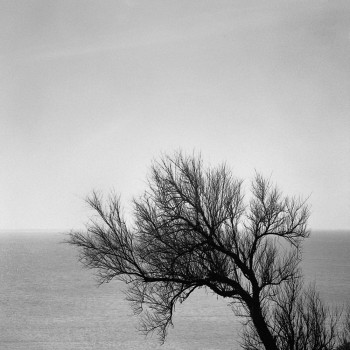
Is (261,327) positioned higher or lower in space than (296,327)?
higher

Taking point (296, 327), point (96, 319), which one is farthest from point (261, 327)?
point (96, 319)

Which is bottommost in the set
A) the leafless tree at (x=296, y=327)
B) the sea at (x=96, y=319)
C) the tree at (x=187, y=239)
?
the sea at (x=96, y=319)

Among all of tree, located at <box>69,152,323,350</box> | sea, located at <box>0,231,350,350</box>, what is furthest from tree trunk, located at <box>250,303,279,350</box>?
sea, located at <box>0,231,350,350</box>

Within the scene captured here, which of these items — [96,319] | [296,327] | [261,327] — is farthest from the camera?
[96,319]

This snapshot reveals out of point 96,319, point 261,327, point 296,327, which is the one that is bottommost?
point 96,319

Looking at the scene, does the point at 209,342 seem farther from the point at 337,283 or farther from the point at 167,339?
the point at 337,283

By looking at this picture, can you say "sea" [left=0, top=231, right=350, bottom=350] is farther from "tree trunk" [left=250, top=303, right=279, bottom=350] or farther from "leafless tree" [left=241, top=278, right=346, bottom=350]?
"tree trunk" [left=250, top=303, right=279, bottom=350]

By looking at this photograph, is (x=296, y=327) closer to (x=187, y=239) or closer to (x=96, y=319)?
(x=187, y=239)

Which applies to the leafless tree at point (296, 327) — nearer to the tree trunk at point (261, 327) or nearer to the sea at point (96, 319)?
the tree trunk at point (261, 327)

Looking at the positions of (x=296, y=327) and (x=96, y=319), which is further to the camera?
(x=96, y=319)

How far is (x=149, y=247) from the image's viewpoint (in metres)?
12.0

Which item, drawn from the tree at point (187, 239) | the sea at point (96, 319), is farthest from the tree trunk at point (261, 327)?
the sea at point (96, 319)

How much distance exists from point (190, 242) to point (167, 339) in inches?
1898

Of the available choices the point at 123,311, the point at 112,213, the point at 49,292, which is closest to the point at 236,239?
the point at 112,213
